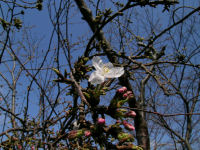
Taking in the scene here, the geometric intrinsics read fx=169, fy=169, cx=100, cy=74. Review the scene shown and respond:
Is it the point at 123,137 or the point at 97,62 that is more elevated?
the point at 97,62

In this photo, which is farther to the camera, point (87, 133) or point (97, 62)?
point (97, 62)

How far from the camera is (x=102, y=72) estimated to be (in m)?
1.27

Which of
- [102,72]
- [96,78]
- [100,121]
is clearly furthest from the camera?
[102,72]

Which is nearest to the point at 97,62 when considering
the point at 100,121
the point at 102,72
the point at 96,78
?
the point at 102,72

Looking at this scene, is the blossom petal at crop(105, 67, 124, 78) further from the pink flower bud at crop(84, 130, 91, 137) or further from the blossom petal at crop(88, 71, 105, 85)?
the pink flower bud at crop(84, 130, 91, 137)

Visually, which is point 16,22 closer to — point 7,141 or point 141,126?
point 7,141

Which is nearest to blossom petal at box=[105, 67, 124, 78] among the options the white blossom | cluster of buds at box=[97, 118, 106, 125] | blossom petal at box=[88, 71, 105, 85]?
the white blossom

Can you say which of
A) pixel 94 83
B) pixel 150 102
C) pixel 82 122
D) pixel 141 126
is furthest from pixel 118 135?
pixel 150 102

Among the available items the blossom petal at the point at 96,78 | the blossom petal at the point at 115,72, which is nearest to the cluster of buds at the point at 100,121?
the blossom petal at the point at 96,78

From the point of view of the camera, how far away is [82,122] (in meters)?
0.95

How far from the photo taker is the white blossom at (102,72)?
113cm

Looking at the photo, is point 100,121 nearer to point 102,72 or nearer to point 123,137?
point 123,137

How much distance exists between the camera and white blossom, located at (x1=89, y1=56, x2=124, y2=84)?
1126 mm

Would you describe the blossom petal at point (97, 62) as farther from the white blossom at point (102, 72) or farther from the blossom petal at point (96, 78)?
the blossom petal at point (96, 78)
